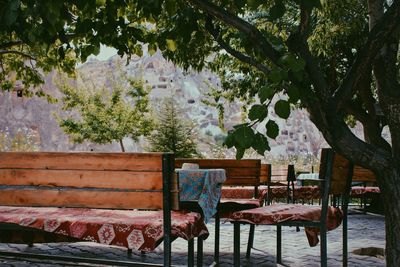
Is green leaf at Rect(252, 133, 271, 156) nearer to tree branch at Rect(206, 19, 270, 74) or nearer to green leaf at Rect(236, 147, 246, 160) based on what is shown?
green leaf at Rect(236, 147, 246, 160)

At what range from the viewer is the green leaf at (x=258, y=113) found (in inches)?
87.7

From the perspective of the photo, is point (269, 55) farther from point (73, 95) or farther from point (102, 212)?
point (73, 95)

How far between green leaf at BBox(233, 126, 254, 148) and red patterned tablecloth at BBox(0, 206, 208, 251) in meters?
0.99

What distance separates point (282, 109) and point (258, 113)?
10 centimetres

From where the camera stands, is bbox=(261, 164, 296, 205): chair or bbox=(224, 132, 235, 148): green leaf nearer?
bbox=(224, 132, 235, 148): green leaf

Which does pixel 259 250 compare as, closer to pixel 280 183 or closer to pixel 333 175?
pixel 333 175

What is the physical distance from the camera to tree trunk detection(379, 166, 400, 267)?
10.5 ft

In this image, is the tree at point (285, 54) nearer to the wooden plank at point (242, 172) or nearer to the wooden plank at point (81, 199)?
the wooden plank at point (81, 199)

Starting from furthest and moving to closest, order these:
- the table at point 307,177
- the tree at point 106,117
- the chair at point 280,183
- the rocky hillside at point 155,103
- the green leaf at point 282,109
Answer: the rocky hillside at point 155,103, the tree at point 106,117, the chair at point 280,183, the table at point 307,177, the green leaf at point 282,109

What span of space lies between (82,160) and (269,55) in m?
1.25

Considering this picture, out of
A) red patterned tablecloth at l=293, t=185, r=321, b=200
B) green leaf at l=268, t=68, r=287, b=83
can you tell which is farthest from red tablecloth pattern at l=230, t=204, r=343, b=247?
red patterned tablecloth at l=293, t=185, r=321, b=200

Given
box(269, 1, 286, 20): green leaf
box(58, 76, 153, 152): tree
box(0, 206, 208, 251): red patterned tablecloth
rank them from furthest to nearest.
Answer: box(58, 76, 153, 152): tree < box(0, 206, 208, 251): red patterned tablecloth < box(269, 1, 286, 20): green leaf

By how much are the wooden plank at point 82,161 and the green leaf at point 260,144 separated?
862 mm

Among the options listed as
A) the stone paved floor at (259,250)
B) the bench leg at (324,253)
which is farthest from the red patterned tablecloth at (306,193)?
the bench leg at (324,253)
